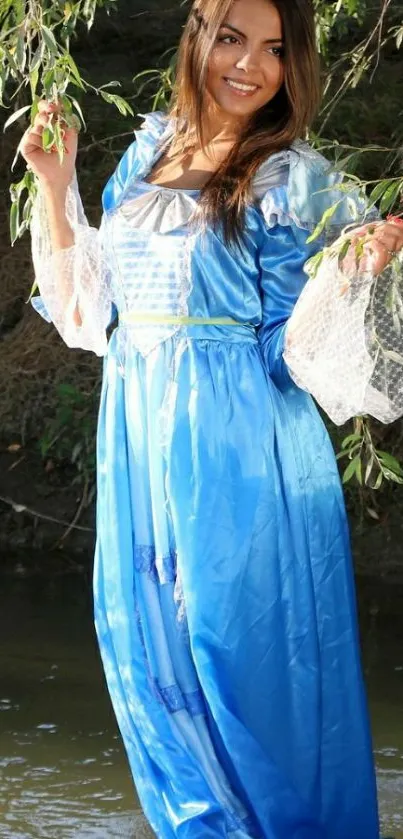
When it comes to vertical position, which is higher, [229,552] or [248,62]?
[248,62]

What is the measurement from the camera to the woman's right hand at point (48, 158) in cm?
243

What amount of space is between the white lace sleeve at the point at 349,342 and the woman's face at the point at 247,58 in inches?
13.9

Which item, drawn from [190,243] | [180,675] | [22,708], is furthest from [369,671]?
[190,243]

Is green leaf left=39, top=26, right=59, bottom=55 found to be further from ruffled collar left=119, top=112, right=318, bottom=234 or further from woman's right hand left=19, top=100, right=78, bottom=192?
ruffled collar left=119, top=112, right=318, bottom=234

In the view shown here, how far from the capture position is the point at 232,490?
7.67 feet

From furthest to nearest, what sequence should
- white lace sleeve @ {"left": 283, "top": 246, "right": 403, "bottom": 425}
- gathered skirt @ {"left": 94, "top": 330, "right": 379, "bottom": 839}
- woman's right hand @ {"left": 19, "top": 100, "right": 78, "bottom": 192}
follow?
woman's right hand @ {"left": 19, "top": 100, "right": 78, "bottom": 192}
gathered skirt @ {"left": 94, "top": 330, "right": 379, "bottom": 839}
white lace sleeve @ {"left": 283, "top": 246, "right": 403, "bottom": 425}

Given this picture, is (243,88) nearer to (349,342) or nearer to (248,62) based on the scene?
(248,62)

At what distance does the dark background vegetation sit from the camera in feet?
16.5

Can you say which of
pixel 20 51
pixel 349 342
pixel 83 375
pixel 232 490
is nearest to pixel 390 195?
pixel 349 342

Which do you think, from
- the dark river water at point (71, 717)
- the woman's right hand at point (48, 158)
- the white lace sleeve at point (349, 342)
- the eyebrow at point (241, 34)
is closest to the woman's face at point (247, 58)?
the eyebrow at point (241, 34)

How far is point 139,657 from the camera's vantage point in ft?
7.88

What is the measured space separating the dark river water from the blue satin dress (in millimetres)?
475

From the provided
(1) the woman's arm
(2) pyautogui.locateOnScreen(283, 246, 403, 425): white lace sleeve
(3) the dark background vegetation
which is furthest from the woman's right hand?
(3) the dark background vegetation

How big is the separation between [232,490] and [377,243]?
1.50 ft
